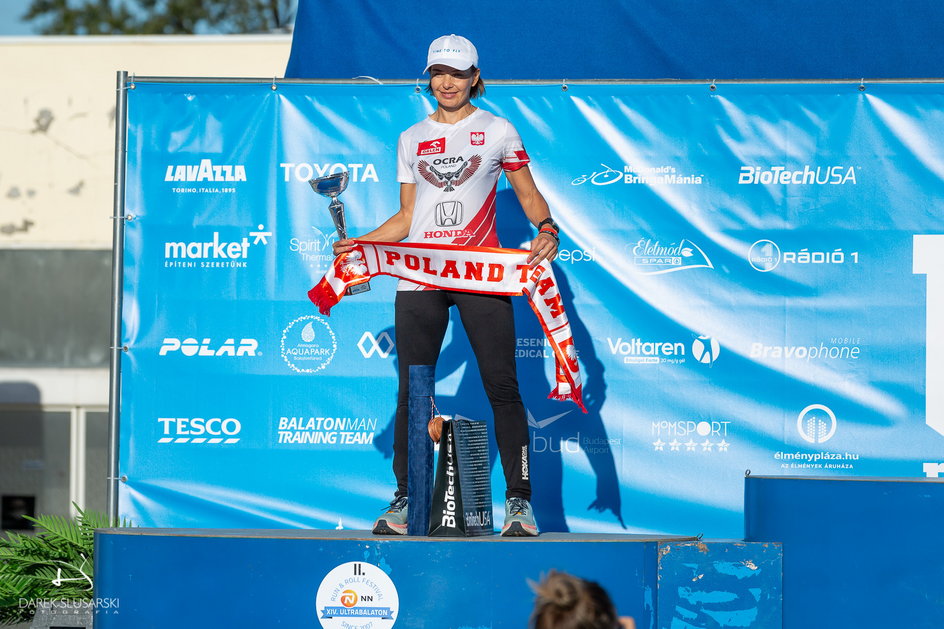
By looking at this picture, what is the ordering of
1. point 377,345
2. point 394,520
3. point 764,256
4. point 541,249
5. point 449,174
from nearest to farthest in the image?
point 394,520 < point 541,249 < point 449,174 < point 764,256 < point 377,345

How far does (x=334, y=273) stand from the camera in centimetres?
457

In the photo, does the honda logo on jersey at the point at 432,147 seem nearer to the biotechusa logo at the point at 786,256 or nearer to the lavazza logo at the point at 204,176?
the lavazza logo at the point at 204,176

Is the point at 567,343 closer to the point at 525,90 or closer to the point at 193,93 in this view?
the point at 525,90

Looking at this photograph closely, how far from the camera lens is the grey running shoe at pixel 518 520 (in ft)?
13.0

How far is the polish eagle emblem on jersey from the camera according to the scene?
14.3ft

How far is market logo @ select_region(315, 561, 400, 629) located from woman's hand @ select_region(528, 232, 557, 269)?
1.23 metres

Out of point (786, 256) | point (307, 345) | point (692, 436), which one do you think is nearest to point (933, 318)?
point (786, 256)

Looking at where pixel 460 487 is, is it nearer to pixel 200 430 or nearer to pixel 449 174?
pixel 449 174

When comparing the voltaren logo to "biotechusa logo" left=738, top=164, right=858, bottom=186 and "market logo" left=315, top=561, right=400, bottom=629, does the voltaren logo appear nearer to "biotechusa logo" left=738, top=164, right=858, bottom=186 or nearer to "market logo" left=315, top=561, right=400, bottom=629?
"biotechusa logo" left=738, top=164, right=858, bottom=186

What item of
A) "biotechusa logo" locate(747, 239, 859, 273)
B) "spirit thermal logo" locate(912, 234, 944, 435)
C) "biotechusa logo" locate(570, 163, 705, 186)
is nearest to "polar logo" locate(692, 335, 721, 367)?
"biotechusa logo" locate(747, 239, 859, 273)

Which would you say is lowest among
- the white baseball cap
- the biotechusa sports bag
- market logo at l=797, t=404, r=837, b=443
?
the biotechusa sports bag

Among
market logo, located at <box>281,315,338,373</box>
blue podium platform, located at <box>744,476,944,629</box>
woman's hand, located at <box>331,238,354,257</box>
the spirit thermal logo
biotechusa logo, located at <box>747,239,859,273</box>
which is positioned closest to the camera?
blue podium platform, located at <box>744,476,944,629</box>

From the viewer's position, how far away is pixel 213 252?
18.7 feet

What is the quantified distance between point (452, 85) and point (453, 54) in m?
0.11
